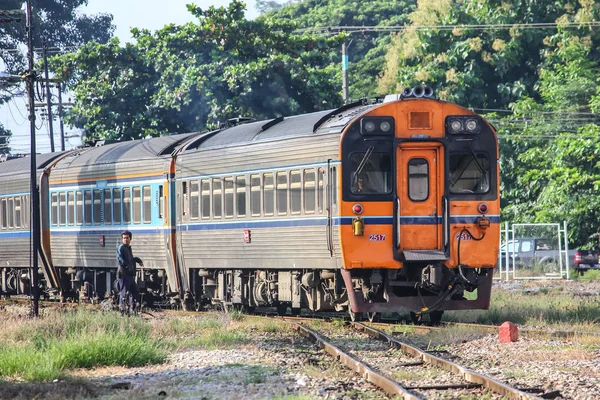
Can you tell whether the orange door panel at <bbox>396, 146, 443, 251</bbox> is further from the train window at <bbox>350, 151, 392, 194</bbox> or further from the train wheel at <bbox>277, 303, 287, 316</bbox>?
the train wheel at <bbox>277, 303, 287, 316</bbox>

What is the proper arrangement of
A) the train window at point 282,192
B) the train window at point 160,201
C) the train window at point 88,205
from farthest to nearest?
the train window at point 88,205, the train window at point 160,201, the train window at point 282,192

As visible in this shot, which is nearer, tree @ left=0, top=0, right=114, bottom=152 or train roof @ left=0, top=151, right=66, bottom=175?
train roof @ left=0, top=151, right=66, bottom=175

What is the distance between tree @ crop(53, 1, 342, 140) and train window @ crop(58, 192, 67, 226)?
1211cm

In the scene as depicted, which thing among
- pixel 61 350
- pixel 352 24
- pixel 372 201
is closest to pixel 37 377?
pixel 61 350

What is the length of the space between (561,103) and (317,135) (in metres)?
23.0

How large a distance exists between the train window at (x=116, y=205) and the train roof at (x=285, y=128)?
263 cm

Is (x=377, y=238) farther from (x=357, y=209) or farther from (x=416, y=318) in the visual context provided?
(x=416, y=318)

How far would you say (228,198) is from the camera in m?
18.7

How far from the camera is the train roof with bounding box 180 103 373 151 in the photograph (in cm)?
1611

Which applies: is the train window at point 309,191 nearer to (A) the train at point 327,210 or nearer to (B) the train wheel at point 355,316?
(A) the train at point 327,210

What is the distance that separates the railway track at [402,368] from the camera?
384 inches

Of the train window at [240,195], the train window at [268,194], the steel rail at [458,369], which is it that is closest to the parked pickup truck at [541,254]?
the train window at [240,195]

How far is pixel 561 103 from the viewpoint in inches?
1465

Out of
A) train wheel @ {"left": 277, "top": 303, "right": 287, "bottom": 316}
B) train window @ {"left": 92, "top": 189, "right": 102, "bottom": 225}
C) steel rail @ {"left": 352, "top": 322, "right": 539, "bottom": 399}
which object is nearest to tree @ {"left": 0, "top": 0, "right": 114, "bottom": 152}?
train window @ {"left": 92, "top": 189, "right": 102, "bottom": 225}
